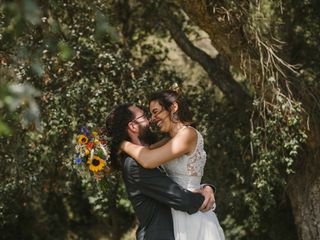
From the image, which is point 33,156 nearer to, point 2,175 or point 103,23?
point 2,175

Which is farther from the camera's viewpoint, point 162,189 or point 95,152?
point 95,152

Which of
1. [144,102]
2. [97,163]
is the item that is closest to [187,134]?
[97,163]

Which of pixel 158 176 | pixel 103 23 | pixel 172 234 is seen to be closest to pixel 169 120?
pixel 158 176

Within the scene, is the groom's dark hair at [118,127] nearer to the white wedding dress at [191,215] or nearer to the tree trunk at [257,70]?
the white wedding dress at [191,215]

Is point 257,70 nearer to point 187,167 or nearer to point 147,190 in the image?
point 187,167

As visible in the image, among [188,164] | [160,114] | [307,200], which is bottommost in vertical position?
[307,200]

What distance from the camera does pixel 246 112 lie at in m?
6.76

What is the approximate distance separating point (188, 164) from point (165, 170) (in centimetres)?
18

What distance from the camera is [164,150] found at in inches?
139

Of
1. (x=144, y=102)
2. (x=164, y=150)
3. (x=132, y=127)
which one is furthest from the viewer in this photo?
(x=144, y=102)

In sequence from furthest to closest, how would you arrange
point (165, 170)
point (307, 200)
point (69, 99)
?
point (307, 200), point (69, 99), point (165, 170)

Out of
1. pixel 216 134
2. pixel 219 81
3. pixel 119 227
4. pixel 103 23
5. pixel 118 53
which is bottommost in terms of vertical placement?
pixel 119 227

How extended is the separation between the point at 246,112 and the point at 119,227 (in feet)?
9.92

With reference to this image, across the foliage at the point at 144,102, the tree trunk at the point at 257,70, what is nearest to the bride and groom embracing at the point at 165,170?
the foliage at the point at 144,102
